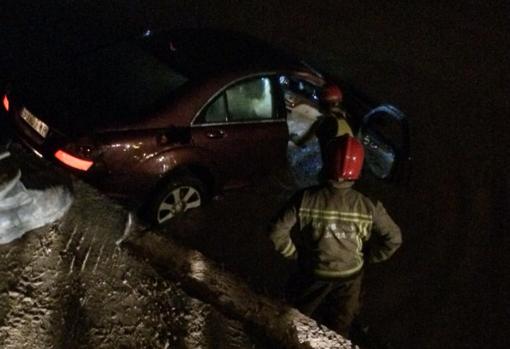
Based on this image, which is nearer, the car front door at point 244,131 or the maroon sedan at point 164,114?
the maroon sedan at point 164,114

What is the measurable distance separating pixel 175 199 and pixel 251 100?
1.11m

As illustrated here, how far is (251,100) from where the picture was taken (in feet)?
A: 17.5

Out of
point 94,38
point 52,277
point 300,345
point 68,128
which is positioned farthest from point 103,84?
point 94,38

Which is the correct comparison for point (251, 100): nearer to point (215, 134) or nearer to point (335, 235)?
point (215, 134)

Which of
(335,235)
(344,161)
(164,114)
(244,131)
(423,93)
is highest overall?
(344,161)

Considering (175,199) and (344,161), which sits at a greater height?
(344,161)

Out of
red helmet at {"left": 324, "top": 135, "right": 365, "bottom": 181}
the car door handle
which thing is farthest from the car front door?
red helmet at {"left": 324, "top": 135, "right": 365, "bottom": 181}

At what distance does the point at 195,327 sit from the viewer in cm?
292

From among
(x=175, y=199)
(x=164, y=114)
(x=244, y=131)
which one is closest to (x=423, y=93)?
(x=244, y=131)

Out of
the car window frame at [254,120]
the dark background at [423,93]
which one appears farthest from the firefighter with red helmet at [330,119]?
the dark background at [423,93]

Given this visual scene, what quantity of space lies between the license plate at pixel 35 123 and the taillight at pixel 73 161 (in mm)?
228

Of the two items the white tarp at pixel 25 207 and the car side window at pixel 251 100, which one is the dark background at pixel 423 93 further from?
the white tarp at pixel 25 207

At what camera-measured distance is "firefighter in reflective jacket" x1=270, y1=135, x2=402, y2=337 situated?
3.39 meters

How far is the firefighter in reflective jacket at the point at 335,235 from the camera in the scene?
339 cm
